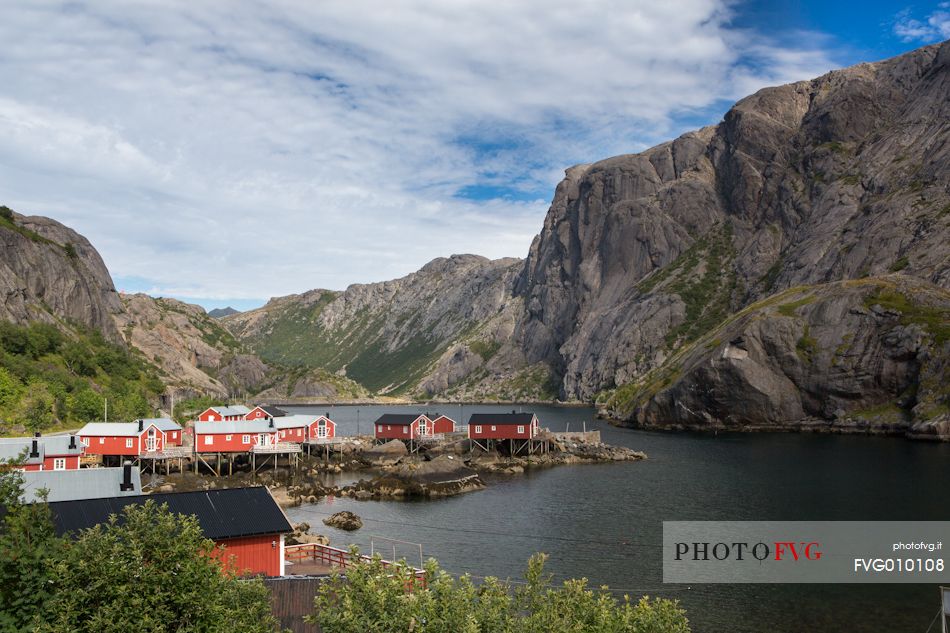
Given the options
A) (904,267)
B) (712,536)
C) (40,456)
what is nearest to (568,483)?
(712,536)

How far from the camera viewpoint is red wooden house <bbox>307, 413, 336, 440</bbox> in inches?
4727

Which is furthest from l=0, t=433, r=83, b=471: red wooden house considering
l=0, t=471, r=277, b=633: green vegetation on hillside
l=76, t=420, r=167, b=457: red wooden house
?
l=0, t=471, r=277, b=633: green vegetation on hillside

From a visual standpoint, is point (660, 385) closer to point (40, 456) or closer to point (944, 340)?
point (944, 340)

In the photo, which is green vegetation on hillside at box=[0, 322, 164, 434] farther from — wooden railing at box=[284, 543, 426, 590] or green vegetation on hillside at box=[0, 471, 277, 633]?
green vegetation on hillside at box=[0, 471, 277, 633]

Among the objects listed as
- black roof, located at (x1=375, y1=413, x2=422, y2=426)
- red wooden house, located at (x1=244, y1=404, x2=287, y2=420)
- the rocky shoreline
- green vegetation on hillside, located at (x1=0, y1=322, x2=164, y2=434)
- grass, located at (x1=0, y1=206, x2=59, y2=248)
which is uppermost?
grass, located at (x1=0, y1=206, x2=59, y2=248)

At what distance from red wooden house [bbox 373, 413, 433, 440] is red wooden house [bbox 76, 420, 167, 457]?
4188cm

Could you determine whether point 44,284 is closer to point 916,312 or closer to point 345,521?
point 345,521

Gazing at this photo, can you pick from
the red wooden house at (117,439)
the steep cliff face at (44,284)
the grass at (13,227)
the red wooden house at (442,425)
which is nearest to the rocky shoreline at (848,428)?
the red wooden house at (442,425)

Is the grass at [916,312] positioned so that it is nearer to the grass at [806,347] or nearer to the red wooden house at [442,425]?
the grass at [806,347]

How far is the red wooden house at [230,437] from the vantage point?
97125 mm

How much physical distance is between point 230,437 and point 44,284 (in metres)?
98.8

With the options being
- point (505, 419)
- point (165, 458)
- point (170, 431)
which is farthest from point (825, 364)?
point (165, 458)

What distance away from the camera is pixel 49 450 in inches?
3051

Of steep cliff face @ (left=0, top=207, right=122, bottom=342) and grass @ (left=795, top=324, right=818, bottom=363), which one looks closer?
grass @ (left=795, top=324, right=818, bottom=363)
